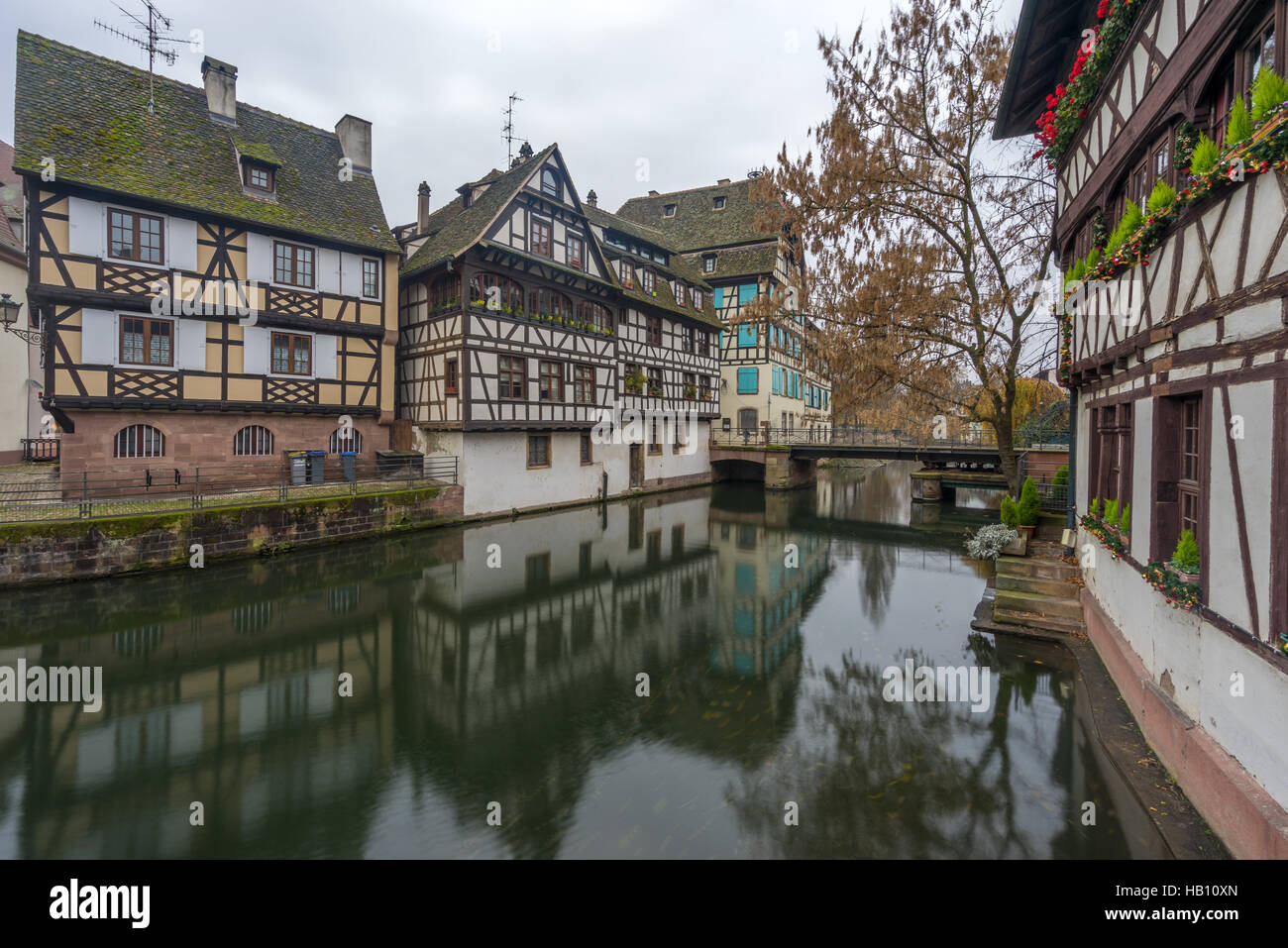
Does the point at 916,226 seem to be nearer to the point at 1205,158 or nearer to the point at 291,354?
the point at 1205,158

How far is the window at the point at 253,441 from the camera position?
57.2 feet

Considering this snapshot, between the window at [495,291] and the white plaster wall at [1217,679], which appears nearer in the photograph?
the white plaster wall at [1217,679]

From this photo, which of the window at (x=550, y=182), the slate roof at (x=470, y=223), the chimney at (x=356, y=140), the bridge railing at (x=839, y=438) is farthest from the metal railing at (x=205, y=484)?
the bridge railing at (x=839, y=438)

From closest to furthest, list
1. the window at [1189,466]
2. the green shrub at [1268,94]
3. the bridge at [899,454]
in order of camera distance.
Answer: the green shrub at [1268,94], the window at [1189,466], the bridge at [899,454]

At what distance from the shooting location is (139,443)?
1576 cm

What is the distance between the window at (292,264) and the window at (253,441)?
14.2 ft

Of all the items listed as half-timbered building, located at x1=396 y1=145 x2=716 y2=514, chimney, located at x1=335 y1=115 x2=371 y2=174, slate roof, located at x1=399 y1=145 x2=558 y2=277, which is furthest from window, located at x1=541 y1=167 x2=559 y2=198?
chimney, located at x1=335 y1=115 x2=371 y2=174

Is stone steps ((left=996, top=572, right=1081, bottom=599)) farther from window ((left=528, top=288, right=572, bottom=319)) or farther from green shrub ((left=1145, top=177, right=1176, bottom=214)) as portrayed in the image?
window ((left=528, top=288, right=572, bottom=319))

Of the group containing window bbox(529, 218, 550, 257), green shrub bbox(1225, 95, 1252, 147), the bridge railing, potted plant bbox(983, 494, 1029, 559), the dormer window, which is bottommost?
potted plant bbox(983, 494, 1029, 559)

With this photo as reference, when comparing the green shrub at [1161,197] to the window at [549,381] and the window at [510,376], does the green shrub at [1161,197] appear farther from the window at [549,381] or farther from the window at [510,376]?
the window at [549,381]

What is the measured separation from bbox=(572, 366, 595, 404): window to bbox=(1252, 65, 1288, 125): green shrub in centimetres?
2045

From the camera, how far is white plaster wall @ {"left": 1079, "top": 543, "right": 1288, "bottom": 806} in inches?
151
